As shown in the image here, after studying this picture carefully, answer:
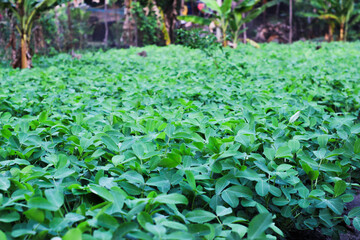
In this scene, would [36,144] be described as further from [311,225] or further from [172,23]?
[172,23]

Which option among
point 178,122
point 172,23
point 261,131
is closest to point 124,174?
point 178,122

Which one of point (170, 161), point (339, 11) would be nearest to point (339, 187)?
Result: point (170, 161)

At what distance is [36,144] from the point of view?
1219 mm

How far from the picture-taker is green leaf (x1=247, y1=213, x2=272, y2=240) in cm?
69

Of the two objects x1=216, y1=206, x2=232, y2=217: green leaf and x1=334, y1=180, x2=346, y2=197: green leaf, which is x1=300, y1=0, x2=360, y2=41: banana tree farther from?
x1=216, y1=206, x2=232, y2=217: green leaf

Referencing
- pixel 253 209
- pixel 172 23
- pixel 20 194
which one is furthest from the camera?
pixel 172 23

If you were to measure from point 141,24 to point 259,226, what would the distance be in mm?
12911

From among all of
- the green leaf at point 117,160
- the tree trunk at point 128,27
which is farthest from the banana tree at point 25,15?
the tree trunk at point 128,27

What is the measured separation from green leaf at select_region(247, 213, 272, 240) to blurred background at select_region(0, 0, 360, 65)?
164 inches

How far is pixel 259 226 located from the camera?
27.5 inches

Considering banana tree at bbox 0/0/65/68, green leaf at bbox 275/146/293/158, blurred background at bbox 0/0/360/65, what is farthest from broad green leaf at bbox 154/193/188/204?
banana tree at bbox 0/0/65/68

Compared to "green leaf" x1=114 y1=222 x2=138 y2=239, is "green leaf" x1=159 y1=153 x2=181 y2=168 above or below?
above

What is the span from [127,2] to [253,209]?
39.5 ft

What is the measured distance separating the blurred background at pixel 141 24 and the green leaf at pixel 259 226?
13.6 ft
